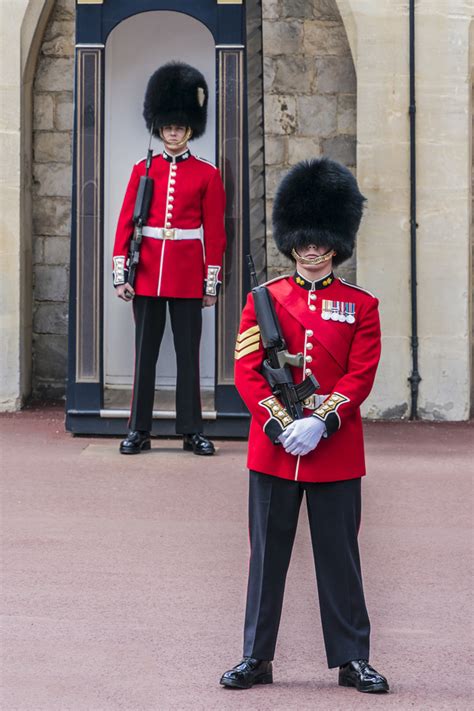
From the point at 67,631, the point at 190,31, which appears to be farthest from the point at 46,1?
the point at 67,631

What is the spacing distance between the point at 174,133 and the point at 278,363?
11.1ft

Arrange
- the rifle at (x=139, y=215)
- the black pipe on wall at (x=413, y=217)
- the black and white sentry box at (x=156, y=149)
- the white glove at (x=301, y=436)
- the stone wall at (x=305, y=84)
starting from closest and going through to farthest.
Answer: the white glove at (x=301, y=436)
the rifle at (x=139, y=215)
the black and white sentry box at (x=156, y=149)
the black pipe on wall at (x=413, y=217)
the stone wall at (x=305, y=84)

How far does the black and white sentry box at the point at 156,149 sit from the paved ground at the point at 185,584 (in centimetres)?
35

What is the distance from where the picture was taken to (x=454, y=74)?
828cm

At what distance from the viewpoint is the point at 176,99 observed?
698cm

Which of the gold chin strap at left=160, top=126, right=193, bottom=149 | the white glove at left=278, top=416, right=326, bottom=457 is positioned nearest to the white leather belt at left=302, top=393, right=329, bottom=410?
the white glove at left=278, top=416, right=326, bottom=457

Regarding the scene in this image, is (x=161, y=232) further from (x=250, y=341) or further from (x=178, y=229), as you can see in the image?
(x=250, y=341)

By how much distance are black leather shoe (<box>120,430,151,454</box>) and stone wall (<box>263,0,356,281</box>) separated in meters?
1.94

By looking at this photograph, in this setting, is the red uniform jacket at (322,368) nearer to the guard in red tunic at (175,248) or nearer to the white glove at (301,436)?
the white glove at (301,436)

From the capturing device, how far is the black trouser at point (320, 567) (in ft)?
12.3

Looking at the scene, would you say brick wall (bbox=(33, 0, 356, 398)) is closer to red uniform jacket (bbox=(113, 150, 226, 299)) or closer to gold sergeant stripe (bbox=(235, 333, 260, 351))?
red uniform jacket (bbox=(113, 150, 226, 299))

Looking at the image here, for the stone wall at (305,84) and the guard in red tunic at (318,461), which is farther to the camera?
the stone wall at (305,84)

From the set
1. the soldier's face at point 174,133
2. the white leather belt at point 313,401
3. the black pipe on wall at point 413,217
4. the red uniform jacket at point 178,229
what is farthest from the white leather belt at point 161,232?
the white leather belt at point 313,401

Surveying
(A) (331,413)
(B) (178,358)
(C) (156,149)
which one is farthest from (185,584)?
(C) (156,149)
